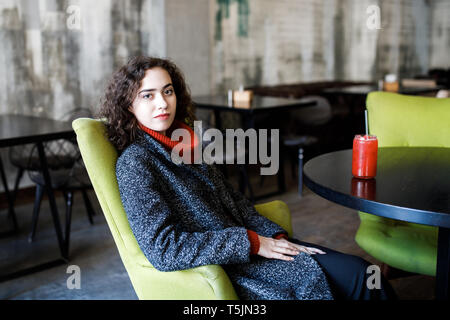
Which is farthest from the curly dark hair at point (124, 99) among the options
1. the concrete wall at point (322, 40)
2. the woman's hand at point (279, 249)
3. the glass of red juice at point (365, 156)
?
the concrete wall at point (322, 40)

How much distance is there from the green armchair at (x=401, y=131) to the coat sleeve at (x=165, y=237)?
2.67 ft

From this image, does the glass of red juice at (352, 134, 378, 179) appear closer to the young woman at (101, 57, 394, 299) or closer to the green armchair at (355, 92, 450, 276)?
the young woman at (101, 57, 394, 299)

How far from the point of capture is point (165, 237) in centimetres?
143

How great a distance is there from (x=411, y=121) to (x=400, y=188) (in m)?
0.95

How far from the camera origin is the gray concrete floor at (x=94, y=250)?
2547 millimetres

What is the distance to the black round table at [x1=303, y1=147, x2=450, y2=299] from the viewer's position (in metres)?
1.33

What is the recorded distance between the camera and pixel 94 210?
3.94m

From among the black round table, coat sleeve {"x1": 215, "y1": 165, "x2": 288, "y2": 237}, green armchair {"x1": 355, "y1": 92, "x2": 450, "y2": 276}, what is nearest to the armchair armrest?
coat sleeve {"x1": 215, "y1": 165, "x2": 288, "y2": 237}

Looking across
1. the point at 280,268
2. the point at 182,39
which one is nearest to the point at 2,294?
the point at 280,268

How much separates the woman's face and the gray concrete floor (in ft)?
4.00

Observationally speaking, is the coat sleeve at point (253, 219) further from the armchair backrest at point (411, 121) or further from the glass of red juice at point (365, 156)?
the armchair backrest at point (411, 121)

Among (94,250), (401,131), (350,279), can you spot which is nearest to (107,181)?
(350,279)

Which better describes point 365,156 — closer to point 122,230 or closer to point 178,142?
point 178,142
